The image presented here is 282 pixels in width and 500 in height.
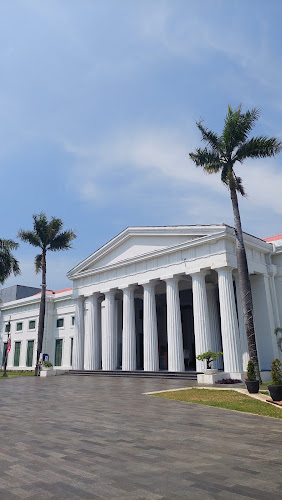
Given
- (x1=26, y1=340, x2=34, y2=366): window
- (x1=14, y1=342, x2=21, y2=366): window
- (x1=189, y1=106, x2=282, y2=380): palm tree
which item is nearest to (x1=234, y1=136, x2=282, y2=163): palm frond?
(x1=189, y1=106, x2=282, y2=380): palm tree

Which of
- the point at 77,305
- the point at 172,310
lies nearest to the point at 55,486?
the point at 172,310

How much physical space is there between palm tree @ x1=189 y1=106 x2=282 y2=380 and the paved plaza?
10611 millimetres

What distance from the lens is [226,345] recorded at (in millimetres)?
23547

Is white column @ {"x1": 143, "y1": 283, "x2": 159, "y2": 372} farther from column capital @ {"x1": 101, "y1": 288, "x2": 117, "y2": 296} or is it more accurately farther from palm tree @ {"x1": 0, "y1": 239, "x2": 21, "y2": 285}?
palm tree @ {"x1": 0, "y1": 239, "x2": 21, "y2": 285}

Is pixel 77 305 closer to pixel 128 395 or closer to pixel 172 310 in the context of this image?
pixel 172 310

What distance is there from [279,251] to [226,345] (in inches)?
366

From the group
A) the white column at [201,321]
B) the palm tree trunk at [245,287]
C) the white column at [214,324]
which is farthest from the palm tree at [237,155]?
the white column at [214,324]

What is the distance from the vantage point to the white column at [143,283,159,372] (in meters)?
28.1

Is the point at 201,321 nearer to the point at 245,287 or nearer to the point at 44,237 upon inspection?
the point at 245,287

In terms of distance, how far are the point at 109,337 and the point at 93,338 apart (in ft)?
7.81

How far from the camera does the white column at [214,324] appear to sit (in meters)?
29.4

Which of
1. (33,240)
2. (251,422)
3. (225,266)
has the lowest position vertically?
(251,422)

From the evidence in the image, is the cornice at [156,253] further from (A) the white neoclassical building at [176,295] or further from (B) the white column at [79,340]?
(B) the white column at [79,340]

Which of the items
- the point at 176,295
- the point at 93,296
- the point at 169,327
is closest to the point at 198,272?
the point at 176,295
